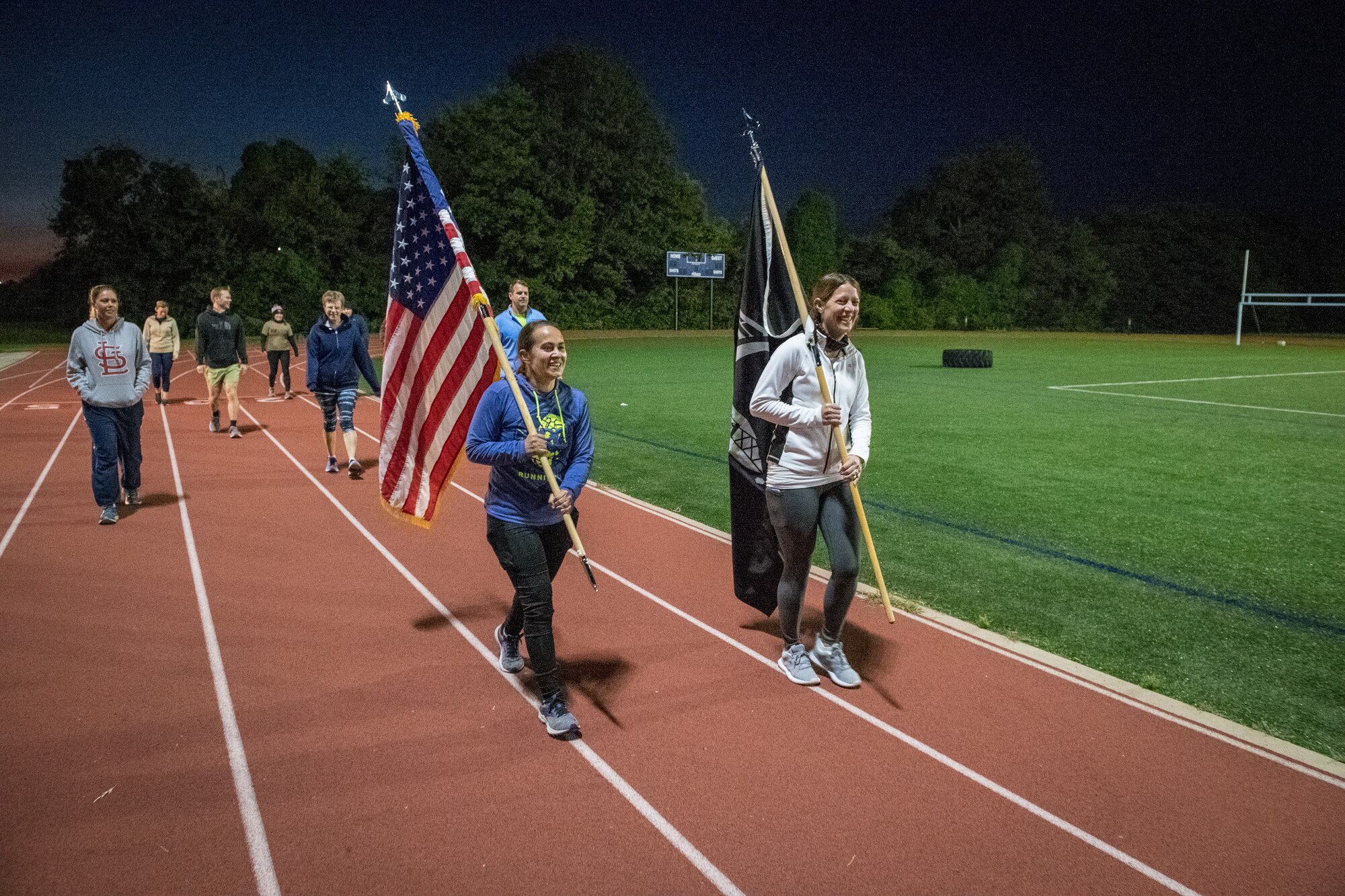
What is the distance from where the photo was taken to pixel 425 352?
16.9 feet

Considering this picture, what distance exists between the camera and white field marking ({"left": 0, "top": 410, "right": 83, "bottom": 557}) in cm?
786

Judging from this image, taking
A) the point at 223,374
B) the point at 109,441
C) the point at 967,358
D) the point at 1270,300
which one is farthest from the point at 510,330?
the point at 1270,300

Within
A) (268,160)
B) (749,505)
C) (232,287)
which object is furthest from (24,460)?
(268,160)

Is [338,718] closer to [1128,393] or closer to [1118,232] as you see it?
[1128,393]

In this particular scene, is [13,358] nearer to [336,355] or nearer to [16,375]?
[16,375]

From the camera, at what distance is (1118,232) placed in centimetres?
7238

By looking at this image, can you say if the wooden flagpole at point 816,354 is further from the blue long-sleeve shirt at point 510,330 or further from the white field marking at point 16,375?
the white field marking at point 16,375

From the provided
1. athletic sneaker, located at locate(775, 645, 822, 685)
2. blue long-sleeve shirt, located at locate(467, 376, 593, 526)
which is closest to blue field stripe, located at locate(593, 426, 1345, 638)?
athletic sneaker, located at locate(775, 645, 822, 685)

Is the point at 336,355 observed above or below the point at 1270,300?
below

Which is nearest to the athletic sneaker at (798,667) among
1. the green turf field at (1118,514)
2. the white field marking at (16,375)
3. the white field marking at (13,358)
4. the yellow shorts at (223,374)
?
the green turf field at (1118,514)

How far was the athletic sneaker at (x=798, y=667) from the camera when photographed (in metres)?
4.79

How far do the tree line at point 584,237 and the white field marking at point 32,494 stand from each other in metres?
34.4

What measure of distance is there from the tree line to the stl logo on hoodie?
1592 inches

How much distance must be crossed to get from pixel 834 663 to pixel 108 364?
7.23m
